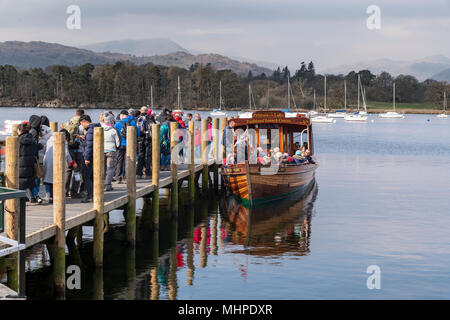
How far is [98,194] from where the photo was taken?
15133mm

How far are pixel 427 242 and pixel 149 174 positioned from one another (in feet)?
27.4

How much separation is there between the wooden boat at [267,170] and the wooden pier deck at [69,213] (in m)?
5.10

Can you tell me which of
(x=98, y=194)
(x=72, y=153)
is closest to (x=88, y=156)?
(x=72, y=153)

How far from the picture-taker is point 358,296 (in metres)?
15.3

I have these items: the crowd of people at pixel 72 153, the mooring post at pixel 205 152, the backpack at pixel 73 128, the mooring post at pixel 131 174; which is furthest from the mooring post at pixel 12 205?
the mooring post at pixel 205 152

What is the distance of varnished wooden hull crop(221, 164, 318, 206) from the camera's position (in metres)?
24.4

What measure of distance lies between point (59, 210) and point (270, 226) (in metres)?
10.7

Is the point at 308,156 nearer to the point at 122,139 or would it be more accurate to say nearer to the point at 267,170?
the point at 267,170

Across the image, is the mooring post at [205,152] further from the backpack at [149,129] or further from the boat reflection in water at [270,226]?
the backpack at [149,129]

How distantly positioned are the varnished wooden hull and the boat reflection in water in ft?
1.19

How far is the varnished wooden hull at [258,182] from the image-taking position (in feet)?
79.9

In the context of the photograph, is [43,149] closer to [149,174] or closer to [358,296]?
[149,174]

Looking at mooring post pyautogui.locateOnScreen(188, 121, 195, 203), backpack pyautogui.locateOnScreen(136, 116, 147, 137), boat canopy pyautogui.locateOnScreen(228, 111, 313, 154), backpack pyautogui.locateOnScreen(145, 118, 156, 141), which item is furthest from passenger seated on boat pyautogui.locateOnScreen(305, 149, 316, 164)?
backpack pyautogui.locateOnScreen(136, 116, 147, 137)
